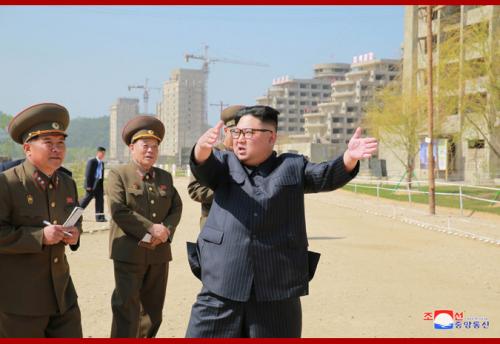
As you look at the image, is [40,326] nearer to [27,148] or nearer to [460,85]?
[27,148]

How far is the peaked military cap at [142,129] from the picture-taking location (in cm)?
569

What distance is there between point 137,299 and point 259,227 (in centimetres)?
208

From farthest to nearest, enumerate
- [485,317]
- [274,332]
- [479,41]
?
[479,41] < [485,317] < [274,332]

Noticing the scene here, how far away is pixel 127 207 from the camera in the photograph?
562cm

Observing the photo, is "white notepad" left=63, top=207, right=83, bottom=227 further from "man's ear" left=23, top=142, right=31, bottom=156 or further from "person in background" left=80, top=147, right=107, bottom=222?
"person in background" left=80, top=147, right=107, bottom=222

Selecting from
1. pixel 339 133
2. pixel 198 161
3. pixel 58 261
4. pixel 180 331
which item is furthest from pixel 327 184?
pixel 339 133

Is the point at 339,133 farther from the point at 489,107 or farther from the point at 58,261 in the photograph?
the point at 58,261

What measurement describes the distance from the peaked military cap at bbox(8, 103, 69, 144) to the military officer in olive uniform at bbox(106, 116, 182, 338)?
4.05ft

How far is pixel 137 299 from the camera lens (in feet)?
17.7

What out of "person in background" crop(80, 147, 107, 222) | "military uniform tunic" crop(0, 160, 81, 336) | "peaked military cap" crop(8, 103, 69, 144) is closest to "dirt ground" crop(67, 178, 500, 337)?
"person in background" crop(80, 147, 107, 222)

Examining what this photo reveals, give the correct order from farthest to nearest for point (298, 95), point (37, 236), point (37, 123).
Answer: point (298, 95), point (37, 123), point (37, 236)

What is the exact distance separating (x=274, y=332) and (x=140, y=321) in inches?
87.0

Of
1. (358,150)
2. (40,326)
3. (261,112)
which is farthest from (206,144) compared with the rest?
(40,326)

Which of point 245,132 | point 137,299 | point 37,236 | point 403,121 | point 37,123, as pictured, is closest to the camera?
point 245,132
